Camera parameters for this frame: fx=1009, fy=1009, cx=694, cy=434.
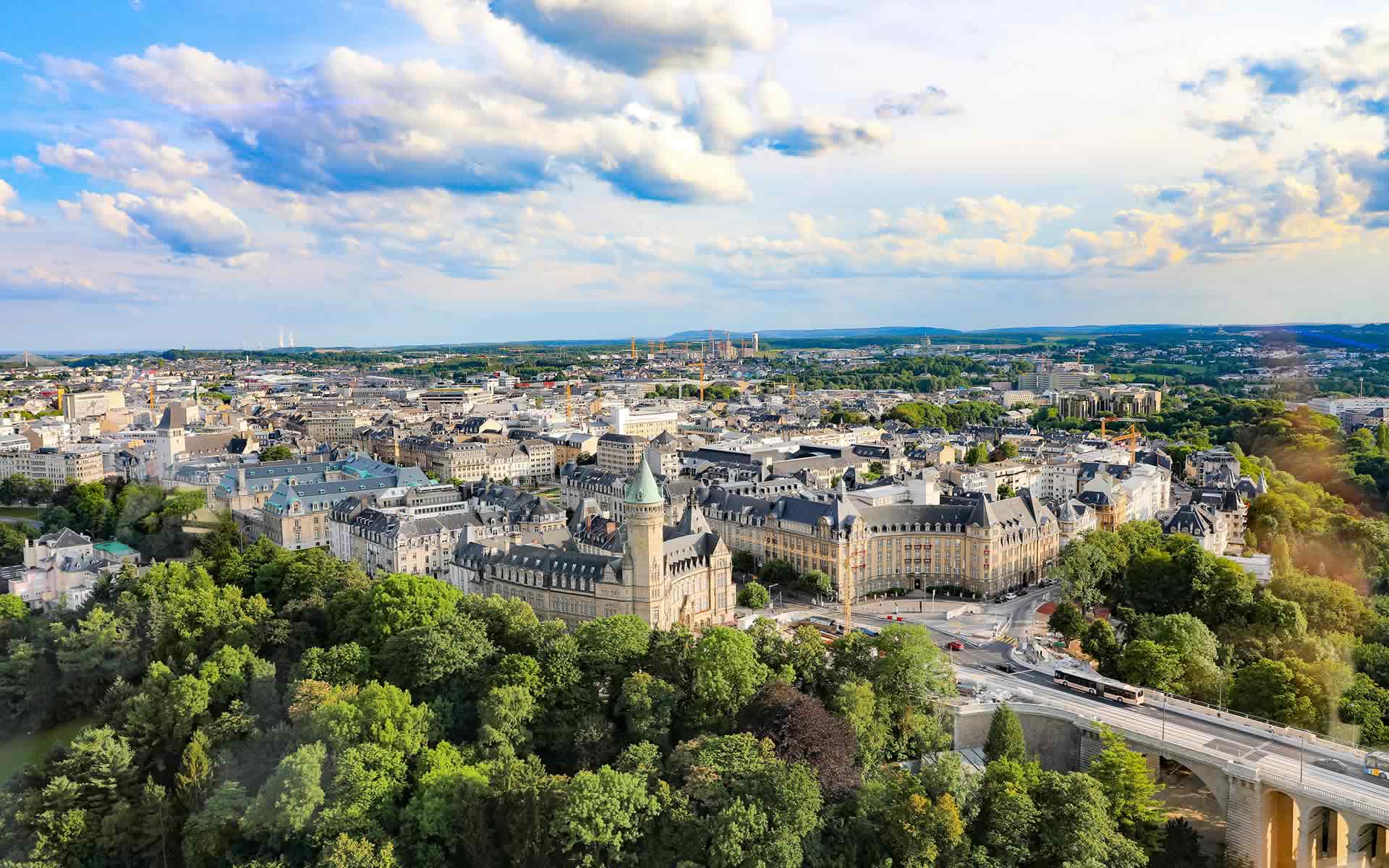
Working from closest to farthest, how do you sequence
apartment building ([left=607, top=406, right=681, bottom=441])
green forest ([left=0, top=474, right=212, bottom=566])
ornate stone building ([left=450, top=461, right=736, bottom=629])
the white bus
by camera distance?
the white bus → ornate stone building ([left=450, top=461, right=736, bottom=629]) → green forest ([left=0, top=474, right=212, bottom=566]) → apartment building ([left=607, top=406, right=681, bottom=441])

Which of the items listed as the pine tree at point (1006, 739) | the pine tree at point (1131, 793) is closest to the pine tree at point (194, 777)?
the pine tree at point (1006, 739)

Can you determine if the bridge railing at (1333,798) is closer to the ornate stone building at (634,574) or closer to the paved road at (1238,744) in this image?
the paved road at (1238,744)

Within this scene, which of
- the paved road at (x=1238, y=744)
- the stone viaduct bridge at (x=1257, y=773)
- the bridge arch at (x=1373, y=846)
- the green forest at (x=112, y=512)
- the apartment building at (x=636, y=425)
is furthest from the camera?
the apartment building at (x=636, y=425)

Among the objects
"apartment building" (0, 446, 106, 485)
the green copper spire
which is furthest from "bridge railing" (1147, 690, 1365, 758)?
"apartment building" (0, 446, 106, 485)

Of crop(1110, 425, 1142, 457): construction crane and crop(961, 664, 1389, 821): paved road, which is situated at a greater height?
crop(1110, 425, 1142, 457): construction crane

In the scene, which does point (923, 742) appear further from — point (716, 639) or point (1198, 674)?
point (1198, 674)

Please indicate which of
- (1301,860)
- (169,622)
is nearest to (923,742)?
(1301,860)

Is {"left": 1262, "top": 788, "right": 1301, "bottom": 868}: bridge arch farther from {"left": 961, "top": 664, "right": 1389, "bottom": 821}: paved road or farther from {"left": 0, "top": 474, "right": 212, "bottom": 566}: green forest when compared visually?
{"left": 0, "top": 474, "right": 212, "bottom": 566}: green forest
